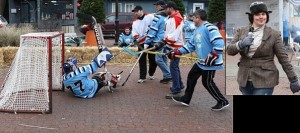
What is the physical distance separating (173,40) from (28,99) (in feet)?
9.13

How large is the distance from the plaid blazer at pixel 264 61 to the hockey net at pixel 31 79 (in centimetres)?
338

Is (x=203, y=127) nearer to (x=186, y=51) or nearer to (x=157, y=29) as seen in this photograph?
(x=186, y=51)

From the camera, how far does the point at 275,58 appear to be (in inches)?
192

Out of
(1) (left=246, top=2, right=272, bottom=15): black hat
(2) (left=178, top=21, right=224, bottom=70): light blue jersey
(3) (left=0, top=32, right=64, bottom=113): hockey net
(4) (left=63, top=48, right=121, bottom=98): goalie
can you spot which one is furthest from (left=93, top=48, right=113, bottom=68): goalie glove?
(1) (left=246, top=2, right=272, bottom=15): black hat

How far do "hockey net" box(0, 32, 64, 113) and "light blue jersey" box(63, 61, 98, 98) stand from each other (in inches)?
31.8

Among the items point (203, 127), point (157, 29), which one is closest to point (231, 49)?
point (203, 127)

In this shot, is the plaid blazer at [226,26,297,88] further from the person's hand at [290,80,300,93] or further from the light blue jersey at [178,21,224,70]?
the light blue jersey at [178,21,224,70]

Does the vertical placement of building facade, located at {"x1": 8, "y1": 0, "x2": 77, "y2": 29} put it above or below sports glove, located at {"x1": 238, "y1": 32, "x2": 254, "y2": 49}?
above

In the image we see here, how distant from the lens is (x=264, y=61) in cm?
464

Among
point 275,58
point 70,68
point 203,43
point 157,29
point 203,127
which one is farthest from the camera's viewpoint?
point 157,29

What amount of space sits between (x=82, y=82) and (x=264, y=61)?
13.8 ft

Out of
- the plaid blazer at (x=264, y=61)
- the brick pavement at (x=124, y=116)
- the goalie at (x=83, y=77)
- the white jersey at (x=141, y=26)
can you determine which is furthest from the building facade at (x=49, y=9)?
the plaid blazer at (x=264, y=61)

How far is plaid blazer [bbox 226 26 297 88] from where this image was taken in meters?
4.51

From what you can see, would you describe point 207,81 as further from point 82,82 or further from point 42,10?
point 42,10
